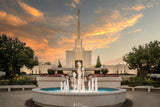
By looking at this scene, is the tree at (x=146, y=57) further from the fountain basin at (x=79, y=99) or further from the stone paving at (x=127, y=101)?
the fountain basin at (x=79, y=99)

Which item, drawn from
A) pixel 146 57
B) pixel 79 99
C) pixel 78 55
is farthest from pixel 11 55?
pixel 79 99

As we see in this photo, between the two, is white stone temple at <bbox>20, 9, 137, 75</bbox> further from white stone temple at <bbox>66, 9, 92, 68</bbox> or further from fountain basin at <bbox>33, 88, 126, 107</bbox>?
fountain basin at <bbox>33, 88, 126, 107</bbox>

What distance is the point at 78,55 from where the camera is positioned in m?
42.3

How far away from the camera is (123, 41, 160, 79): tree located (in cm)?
2519

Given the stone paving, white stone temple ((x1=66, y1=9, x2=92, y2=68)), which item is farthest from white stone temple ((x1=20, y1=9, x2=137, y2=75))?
the stone paving

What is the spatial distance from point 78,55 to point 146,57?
20084 millimetres

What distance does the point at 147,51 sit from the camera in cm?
2636

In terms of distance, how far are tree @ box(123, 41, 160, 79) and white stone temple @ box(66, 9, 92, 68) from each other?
16.0 metres

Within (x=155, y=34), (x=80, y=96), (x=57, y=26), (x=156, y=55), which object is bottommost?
(x=80, y=96)

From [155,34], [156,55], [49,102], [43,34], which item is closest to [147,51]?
[156,55]

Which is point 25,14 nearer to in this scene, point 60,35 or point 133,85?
point 60,35

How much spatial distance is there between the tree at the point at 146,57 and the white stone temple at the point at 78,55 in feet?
52.5

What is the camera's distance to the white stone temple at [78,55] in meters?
42.2

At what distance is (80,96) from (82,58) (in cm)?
3389
